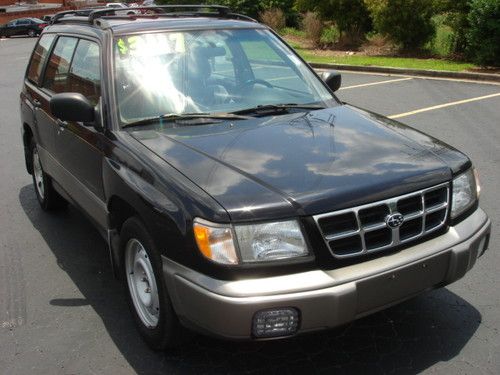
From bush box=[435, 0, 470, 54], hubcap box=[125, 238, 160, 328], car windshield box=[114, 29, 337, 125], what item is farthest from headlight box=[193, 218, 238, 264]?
bush box=[435, 0, 470, 54]

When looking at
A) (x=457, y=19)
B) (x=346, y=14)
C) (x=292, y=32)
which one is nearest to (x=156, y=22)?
(x=457, y=19)

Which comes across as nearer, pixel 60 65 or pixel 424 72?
pixel 60 65

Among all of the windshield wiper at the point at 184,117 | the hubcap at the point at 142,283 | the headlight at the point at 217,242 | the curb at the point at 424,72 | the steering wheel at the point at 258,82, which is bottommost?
the curb at the point at 424,72

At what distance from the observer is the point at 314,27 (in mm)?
22219

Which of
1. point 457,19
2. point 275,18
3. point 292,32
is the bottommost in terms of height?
point 292,32

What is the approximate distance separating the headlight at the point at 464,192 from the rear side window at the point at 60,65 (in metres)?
3.08

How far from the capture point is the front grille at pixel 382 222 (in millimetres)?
2824

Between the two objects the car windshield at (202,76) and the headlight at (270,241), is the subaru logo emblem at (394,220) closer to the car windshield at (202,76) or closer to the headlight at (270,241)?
the headlight at (270,241)

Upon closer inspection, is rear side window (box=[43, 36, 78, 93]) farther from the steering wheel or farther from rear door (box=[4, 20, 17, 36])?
rear door (box=[4, 20, 17, 36])

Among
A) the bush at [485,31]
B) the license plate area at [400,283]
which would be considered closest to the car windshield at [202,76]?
the license plate area at [400,283]

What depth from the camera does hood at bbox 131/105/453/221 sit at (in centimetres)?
282

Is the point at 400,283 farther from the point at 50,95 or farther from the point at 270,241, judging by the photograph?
the point at 50,95

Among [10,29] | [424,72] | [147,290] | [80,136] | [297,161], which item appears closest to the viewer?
[297,161]

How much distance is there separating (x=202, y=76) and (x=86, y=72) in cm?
90
